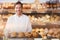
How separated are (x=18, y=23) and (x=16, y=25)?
3 centimetres

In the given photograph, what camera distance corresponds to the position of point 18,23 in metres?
1.52

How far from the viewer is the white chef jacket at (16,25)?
59.5 inches

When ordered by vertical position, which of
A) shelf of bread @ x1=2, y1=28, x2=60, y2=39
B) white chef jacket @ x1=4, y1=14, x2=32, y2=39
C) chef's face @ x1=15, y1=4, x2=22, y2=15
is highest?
chef's face @ x1=15, y1=4, x2=22, y2=15

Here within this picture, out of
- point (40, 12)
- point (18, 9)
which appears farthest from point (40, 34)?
point (18, 9)

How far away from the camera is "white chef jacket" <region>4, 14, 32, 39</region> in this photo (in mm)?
1512

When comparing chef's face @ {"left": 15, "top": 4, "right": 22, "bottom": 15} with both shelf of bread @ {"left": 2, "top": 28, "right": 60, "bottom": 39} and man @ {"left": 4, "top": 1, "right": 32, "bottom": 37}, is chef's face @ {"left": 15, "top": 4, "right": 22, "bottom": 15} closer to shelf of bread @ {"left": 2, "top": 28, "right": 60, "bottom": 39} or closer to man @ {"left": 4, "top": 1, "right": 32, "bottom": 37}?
man @ {"left": 4, "top": 1, "right": 32, "bottom": 37}

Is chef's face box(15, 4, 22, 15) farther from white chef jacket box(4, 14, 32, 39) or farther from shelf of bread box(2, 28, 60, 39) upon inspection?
shelf of bread box(2, 28, 60, 39)

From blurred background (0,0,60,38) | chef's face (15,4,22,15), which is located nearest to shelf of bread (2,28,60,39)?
blurred background (0,0,60,38)

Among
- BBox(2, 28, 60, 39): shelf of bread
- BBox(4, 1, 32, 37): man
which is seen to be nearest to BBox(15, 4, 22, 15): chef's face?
BBox(4, 1, 32, 37): man

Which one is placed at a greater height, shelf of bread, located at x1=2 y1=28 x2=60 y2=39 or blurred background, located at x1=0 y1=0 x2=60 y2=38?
blurred background, located at x1=0 y1=0 x2=60 y2=38

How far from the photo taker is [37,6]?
153 centimetres

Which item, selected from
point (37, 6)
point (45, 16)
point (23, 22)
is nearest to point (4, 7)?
point (23, 22)

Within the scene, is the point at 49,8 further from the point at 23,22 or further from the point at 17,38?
the point at 17,38

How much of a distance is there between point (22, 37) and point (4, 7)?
434 millimetres
